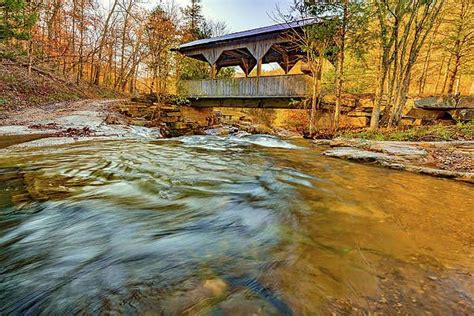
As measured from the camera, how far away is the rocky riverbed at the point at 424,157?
167 inches

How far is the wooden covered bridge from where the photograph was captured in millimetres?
12039

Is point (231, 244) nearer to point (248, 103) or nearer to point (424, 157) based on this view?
point (424, 157)

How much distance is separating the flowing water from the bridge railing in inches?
329

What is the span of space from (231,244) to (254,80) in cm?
1213

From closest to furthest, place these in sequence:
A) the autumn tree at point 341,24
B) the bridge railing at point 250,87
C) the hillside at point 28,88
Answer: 1. the autumn tree at point 341,24
2. the bridge railing at point 250,87
3. the hillside at point 28,88

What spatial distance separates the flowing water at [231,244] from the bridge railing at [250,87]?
8.37 m

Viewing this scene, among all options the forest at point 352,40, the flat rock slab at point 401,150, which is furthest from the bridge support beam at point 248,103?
the flat rock slab at point 401,150

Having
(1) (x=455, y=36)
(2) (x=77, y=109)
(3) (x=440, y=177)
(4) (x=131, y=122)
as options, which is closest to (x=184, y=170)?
(3) (x=440, y=177)

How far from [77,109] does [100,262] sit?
40.1ft

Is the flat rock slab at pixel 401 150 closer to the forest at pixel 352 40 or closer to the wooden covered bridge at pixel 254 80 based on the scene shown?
the forest at pixel 352 40

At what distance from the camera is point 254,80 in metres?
13.3

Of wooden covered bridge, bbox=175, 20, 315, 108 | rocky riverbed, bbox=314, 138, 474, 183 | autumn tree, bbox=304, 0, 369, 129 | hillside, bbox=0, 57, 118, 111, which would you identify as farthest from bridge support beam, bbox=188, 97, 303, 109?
hillside, bbox=0, 57, 118, 111

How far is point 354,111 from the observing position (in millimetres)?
13234

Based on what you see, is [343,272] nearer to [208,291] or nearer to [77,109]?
[208,291]
